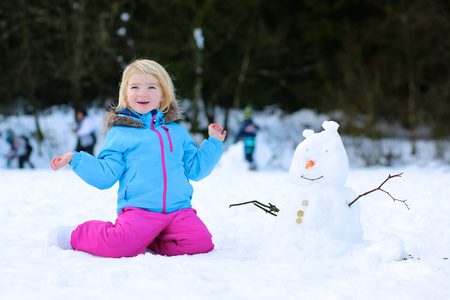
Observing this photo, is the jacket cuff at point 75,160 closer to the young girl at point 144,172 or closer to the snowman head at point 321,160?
the young girl at point 144,172

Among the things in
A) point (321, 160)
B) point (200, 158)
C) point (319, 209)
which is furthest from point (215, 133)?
point (319, 209)

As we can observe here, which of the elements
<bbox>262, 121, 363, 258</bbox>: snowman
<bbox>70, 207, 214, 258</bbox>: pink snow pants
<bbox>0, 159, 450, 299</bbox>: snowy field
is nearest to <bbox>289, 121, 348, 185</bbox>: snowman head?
<bbox>262, 121, 363, 258</bbox>: snowman

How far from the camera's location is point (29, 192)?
18.7 ft

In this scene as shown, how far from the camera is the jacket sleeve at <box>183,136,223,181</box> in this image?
132 inches

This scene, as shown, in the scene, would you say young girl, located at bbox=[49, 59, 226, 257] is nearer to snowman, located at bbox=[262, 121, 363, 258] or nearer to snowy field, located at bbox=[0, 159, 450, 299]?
snowy field, located at bbox=[0, 159, 450, 299]

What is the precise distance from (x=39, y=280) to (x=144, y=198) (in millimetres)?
878

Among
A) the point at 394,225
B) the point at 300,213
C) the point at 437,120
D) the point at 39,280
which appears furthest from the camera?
the point at 437,120

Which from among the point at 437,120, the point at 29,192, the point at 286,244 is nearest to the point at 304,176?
the point at 286,244

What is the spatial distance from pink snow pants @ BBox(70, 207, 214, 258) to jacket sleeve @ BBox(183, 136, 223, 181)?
26 centimetres

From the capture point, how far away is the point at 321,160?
304cm

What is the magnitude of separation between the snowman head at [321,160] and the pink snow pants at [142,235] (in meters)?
0.68

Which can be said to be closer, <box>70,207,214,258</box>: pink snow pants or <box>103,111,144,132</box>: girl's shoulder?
<box>70,207,214,258</box>: pink snow pants

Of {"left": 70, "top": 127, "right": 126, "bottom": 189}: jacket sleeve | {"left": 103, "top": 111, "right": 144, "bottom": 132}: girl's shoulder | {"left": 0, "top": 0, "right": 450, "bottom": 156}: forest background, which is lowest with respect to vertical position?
{"left": 70, "top": 127, "right": 126, "bottom": 189}: jacket sleeve

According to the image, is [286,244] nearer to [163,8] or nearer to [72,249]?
[72,249]
